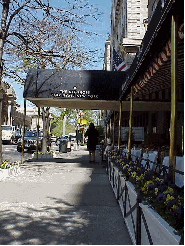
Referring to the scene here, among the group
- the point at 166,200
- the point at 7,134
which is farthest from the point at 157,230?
the point at 7,134

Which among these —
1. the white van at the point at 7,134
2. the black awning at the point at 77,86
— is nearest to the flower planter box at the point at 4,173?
the black awning at the point at 77,86

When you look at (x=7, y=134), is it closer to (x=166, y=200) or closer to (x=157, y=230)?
(x=166, y=200)

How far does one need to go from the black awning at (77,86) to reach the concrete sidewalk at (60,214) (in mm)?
4674

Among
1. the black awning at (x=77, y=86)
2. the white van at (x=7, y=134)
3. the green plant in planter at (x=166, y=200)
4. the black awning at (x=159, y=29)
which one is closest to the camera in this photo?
the green plant in planter at (x=166, y=200)

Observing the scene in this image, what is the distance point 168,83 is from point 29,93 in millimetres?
5885

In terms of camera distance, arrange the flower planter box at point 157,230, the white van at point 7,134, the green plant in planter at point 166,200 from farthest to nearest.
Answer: the white van at point 7,134
the green plant in planter at point 166,200
the flower planter box at point 157,230

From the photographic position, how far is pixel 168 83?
11.4 m

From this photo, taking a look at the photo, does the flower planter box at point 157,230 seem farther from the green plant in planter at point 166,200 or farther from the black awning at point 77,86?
the black awning at point 77,86

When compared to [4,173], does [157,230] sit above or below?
above

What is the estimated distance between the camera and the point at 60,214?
6.31m

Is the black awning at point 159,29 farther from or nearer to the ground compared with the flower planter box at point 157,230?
farther from the ground

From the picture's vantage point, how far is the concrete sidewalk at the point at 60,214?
491 centimetres

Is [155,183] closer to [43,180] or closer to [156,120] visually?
[43,180]

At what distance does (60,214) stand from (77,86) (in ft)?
27.6
